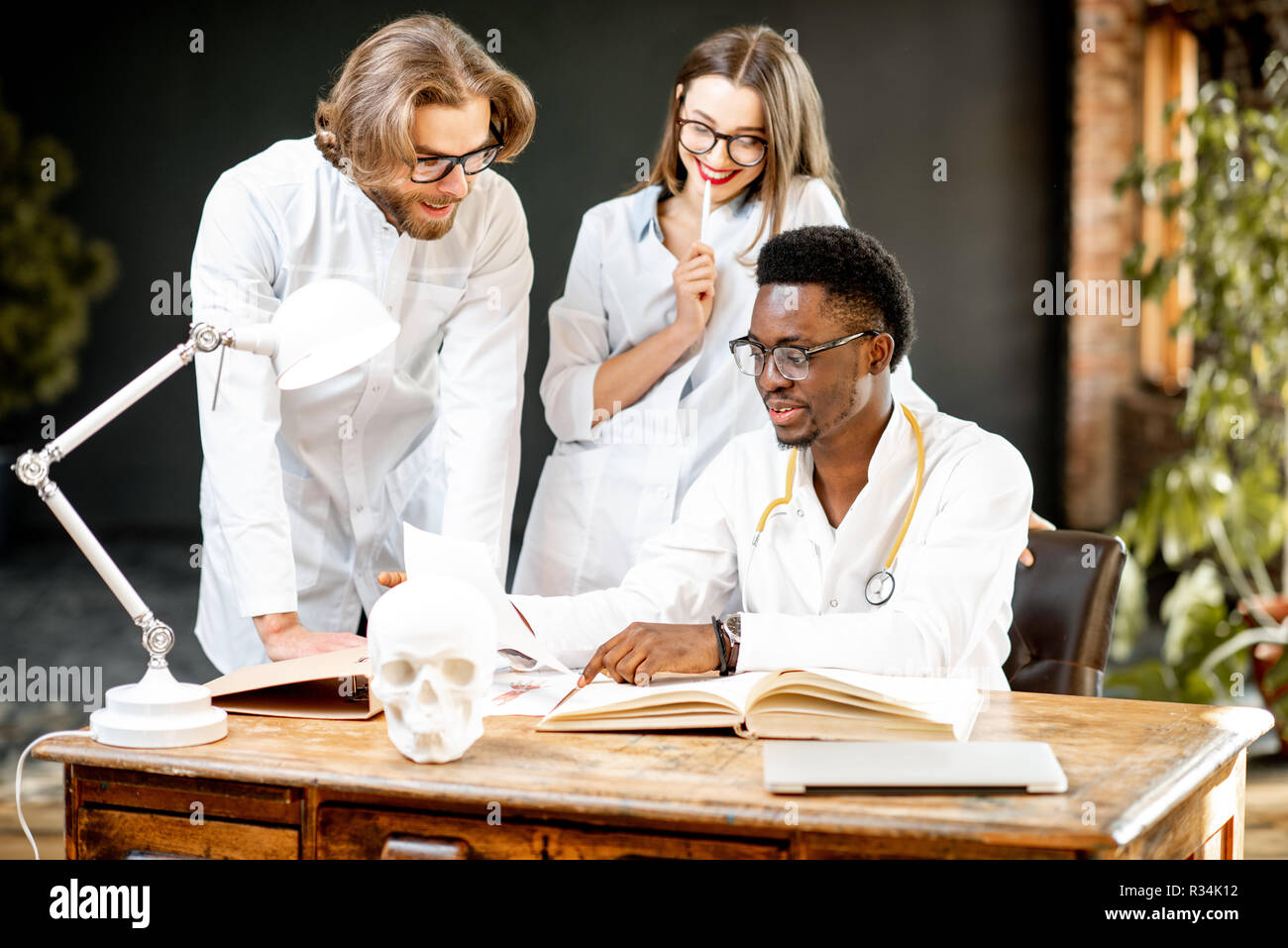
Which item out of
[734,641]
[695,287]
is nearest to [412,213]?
[695,287]

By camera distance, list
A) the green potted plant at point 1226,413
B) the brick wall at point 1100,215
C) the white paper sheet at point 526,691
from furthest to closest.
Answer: the brick wall at point 1100,215 < the green potted plant at point 1226,413 < the white paper sheet at point 526,691

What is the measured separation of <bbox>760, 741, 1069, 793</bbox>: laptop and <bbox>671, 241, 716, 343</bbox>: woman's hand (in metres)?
1.14

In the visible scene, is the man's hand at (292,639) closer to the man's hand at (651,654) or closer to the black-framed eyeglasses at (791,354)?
the man's hand at (651,654)

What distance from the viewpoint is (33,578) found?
7285 millimetres

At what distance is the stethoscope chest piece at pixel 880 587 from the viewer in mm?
2090

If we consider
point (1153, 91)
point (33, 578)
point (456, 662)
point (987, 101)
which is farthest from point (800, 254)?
point (33, 578)

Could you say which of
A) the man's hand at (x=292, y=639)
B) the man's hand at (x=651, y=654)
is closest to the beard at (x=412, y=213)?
the man's hand at (x=292, y=639)

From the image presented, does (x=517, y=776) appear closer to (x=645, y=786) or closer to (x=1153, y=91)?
(x=645, y=786)

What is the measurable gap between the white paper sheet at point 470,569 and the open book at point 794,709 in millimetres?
230

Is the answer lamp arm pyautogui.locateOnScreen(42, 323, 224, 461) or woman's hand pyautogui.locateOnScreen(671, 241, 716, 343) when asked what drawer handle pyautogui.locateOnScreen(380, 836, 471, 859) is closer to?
lamp arm pyautogui.locateOnScreen(42, 323, 224, 461)

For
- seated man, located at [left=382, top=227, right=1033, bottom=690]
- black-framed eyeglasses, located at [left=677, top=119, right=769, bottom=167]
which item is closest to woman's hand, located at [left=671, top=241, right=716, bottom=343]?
black-framed eyeglasses, located at [left=677, top=119, right=769, bottom=167]

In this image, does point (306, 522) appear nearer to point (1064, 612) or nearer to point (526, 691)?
point (526, 691)

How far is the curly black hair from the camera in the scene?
2.17 metres
